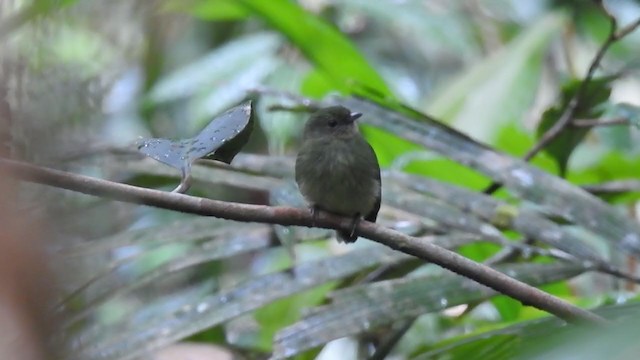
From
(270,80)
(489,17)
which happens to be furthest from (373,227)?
(489,17)

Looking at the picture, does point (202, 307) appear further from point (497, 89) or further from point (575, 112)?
point (497, 89)

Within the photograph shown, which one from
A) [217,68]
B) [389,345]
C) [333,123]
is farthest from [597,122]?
[217,68]

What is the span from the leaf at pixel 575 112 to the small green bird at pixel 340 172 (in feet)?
1.42

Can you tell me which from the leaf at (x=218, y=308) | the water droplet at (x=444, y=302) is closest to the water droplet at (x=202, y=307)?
→ the leaf at (x=218, y=308)

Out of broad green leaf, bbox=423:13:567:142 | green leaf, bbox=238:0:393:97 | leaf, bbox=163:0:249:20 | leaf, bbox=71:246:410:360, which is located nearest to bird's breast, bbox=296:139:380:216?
leaf, bbox=71:246:410:360

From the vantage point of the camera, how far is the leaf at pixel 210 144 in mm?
1071

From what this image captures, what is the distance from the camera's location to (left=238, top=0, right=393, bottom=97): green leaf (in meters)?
2.62

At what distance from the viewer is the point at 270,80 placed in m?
3.38

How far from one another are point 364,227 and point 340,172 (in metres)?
0.60

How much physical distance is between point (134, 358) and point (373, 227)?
20.4 inches

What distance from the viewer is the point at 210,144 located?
42.8 inches

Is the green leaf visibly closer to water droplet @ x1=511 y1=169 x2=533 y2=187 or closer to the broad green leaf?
the broad green leaf

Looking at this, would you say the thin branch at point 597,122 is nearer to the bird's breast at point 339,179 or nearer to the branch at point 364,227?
the bird's breast at point 339,179

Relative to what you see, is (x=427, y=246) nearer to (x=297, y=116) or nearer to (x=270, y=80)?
(x=297, y=116)
